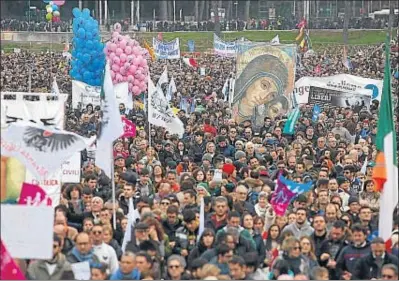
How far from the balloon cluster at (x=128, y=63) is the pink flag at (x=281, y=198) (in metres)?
17.6

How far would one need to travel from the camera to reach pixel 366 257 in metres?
12.1

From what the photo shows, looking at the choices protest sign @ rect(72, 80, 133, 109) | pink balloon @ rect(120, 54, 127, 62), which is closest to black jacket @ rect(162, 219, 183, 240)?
protest sign @ rect(72, 80, 133, 109)

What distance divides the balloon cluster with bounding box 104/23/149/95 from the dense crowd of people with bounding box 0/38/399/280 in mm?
9043

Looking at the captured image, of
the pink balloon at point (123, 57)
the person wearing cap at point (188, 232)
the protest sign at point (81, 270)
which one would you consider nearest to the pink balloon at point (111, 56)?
the pink balloon at point (123, 57)

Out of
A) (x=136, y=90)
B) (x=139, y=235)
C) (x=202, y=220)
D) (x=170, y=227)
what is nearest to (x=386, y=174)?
(x=202, y=220)

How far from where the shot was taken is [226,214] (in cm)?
1345

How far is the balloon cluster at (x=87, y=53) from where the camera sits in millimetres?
33406

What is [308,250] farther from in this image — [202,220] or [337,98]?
[337,98]

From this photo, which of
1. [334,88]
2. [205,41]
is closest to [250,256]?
[334,88]

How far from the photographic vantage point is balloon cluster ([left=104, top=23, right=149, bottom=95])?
32.4m

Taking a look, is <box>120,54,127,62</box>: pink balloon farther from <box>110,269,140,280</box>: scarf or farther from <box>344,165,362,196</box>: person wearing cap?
<box>110,269,140,280</box>: scarf

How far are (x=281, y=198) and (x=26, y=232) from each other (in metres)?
3.48

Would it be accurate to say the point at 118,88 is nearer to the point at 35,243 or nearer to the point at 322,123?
the point at 322,123

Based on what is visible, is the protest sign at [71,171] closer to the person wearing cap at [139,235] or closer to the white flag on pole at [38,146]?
the white flag on pole at [38,146]
